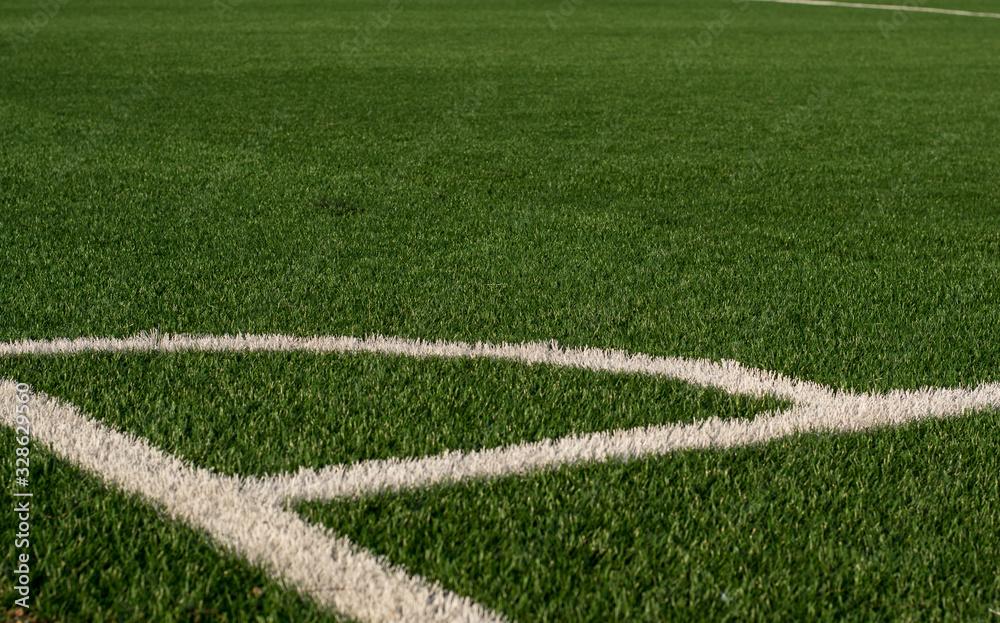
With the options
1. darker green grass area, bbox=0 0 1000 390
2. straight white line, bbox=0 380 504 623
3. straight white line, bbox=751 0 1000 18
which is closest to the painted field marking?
straight white line, bbox=0 380 504 623

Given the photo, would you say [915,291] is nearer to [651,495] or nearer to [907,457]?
[907,457]

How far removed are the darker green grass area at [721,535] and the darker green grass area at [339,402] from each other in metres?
0.24

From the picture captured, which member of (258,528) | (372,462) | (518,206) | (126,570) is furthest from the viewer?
(518,206)

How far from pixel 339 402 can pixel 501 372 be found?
0.48 metres

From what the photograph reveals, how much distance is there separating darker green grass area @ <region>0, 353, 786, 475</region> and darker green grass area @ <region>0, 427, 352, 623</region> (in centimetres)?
27

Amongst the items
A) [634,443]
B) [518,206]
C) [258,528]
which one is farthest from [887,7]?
[258,528]

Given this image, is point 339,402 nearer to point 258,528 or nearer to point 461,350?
point 461,350

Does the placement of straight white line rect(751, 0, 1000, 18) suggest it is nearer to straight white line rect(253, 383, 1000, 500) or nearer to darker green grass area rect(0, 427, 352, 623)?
straight white line rect(253, 383, 1000, 500)

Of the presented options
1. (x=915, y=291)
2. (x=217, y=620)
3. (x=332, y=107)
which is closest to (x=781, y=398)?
(x=915, y=291)

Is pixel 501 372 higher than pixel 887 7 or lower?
higher

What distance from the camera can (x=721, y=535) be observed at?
6.70ft

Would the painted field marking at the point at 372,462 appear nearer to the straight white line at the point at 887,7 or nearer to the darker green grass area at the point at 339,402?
the darker green grass area at the point at 339,402

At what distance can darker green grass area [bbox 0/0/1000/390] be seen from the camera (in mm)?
3355

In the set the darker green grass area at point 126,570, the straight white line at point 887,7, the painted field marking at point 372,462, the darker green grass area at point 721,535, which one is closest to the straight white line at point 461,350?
the painted field marking at point 372,462
